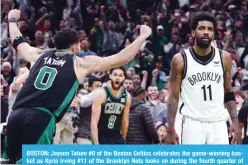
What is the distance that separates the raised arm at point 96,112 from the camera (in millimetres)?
12968

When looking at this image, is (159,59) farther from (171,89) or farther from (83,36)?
(171,89)

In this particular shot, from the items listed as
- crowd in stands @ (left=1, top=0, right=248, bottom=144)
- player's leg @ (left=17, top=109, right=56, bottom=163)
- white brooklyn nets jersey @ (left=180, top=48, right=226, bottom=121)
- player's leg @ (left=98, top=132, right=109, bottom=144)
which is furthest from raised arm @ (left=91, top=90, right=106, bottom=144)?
crowd in stands @ (left=1, top=0, right=248, bottom=144)

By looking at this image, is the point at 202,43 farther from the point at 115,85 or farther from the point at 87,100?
the point at 87,100

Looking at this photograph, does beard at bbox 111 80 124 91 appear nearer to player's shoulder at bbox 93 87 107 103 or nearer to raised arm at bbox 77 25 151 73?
player's shoulder at bbox 93 87 107 103

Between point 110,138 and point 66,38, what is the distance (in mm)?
3924

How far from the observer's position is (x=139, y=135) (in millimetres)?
13516

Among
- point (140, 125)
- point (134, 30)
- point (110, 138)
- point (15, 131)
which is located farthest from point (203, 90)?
point (134, 30)

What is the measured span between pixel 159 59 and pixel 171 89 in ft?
36.8

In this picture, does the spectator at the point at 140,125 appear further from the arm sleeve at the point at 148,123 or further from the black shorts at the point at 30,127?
the black shorts at the point at 30,127

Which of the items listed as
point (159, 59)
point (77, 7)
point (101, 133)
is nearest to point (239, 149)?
point (101, 133)

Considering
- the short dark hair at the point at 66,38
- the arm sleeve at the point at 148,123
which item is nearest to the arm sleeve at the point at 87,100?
the arm sleeve at the point at 148,123

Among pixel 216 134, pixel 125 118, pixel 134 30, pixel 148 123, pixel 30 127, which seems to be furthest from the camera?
pixel 134 30

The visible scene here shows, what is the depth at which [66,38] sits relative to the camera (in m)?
9.49

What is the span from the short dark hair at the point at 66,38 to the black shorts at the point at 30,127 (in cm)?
73
